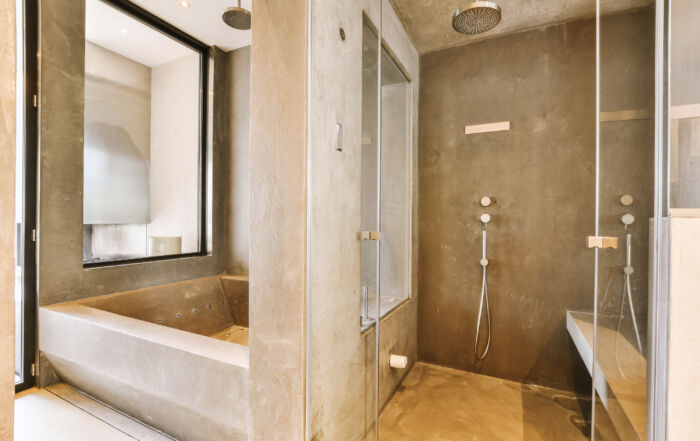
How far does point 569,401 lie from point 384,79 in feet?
8.23

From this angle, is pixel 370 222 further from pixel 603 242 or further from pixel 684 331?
pixel 684 331

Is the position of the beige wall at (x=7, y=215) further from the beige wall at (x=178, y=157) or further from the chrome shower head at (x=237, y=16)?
the beige wall at (x=178, y=157)

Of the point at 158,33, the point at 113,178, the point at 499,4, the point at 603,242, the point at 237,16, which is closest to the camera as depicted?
the point at 603,242

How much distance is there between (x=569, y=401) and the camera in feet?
7.08

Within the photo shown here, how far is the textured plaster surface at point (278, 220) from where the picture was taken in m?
1.27

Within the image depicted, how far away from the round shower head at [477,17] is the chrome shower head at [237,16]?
163 cm

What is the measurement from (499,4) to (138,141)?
3397mm

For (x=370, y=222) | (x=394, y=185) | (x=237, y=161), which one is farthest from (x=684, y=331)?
(x=237, y=161)

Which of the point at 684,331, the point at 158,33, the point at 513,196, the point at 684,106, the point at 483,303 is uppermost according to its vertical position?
the point at 158,33

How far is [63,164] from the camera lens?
2355 mm

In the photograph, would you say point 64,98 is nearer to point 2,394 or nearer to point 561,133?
point 2,394

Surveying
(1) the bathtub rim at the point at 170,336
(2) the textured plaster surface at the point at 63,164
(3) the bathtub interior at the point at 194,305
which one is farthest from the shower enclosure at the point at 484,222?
(2) the textured plaster surface at the point at 63,164

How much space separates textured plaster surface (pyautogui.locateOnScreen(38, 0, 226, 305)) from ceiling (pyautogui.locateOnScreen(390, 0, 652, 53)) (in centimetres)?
246

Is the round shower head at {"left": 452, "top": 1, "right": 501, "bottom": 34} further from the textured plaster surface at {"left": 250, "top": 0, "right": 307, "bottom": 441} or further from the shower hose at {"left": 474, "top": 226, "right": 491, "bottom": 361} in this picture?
the shower hose at {"left": 474, "top": 226, "right": 491, "bottom": 361}
